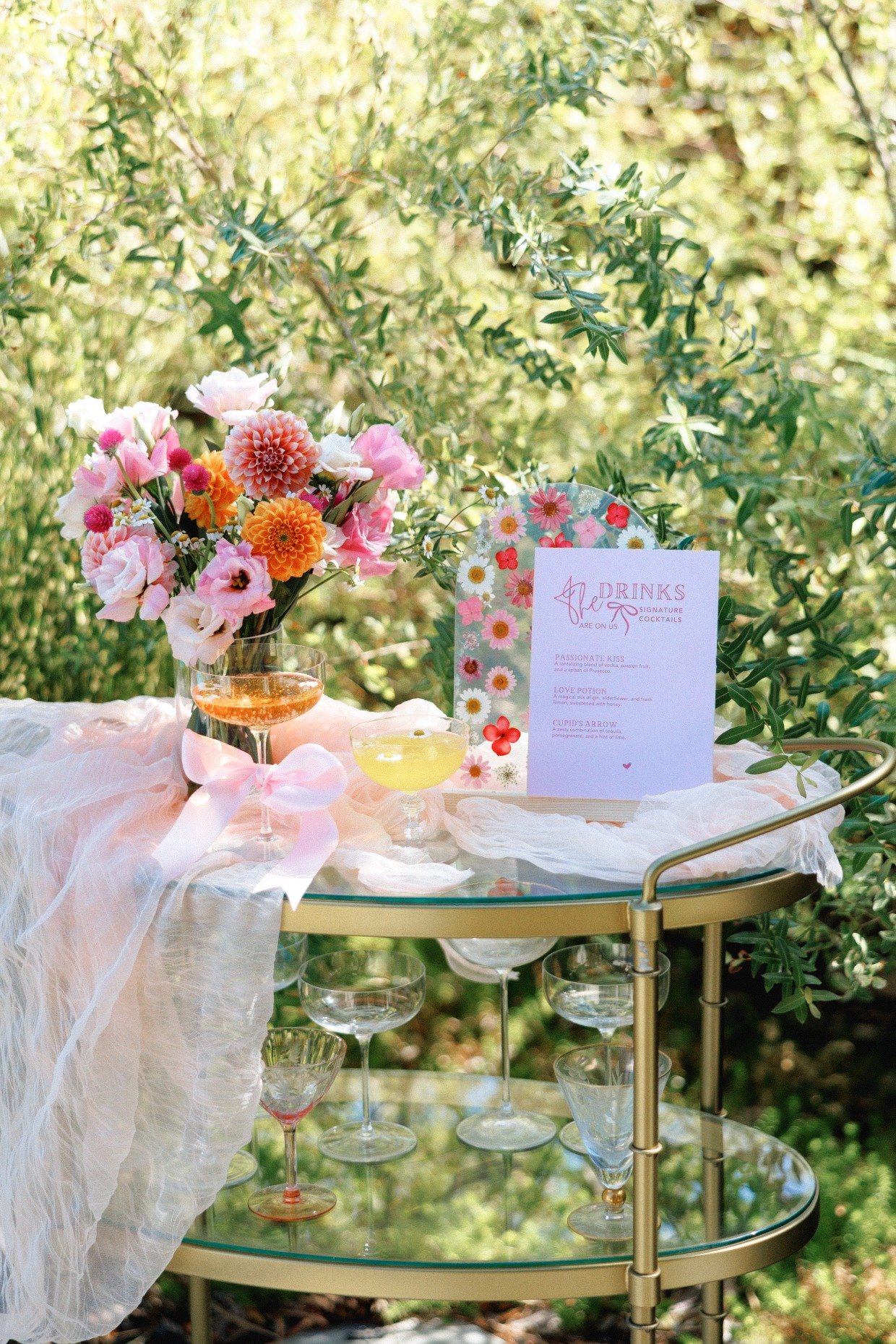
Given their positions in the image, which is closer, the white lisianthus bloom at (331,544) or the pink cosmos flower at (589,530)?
the white lisianthus bloom at (331,544)

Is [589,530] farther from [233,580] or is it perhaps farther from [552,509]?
[233,580]

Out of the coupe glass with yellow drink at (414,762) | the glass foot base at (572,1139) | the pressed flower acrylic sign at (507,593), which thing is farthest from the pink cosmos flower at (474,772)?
the glass foot base at (572,1139)

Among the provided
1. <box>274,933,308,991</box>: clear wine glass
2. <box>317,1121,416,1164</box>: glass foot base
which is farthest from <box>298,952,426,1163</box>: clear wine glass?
<box>274,933,308,991</box>: clear wine glass

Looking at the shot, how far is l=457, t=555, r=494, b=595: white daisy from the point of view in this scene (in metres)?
1.78

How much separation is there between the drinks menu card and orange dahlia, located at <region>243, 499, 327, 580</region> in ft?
0.98

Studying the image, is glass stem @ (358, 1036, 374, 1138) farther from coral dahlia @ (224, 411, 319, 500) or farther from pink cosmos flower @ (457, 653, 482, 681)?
coral dahlia @ (224, 411, 319, 500)

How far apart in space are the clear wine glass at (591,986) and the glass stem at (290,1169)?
1.18ft

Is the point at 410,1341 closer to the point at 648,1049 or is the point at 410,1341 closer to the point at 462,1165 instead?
the point at 462,1165

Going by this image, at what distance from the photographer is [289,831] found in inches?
62.9

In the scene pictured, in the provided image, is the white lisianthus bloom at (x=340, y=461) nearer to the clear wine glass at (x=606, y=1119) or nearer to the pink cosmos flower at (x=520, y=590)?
the pink cosmos flower at (x=520, y=590)

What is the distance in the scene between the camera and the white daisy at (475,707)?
70.6 inches

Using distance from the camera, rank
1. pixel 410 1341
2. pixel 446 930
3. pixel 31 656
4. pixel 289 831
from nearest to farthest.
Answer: pixel 446 930, pixel 289 831, pixel 410 1341, pixel 31 656

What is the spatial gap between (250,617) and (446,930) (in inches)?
17.5

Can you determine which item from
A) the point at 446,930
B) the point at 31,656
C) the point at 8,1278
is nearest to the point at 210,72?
the point at 31,656
